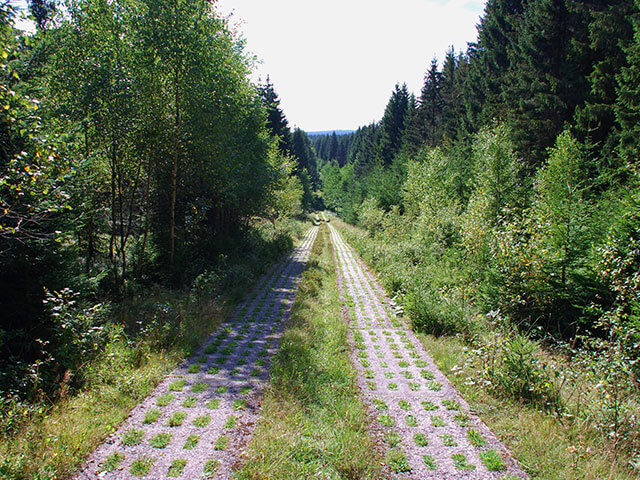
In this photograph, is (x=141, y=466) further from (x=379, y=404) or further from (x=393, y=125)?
(x=393, y=125)

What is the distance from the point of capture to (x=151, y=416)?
15.9 ft

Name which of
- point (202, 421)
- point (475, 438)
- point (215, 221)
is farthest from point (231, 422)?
point (215, 221)

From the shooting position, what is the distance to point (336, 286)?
632 inches

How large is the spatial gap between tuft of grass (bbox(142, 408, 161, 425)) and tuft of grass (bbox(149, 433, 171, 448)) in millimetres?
371

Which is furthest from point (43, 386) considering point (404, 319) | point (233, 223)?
point (233, 223)

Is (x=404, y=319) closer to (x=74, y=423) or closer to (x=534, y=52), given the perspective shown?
(x=74, y=423)

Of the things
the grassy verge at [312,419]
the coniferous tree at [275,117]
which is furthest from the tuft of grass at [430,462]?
the coniferous tree at [275,117]

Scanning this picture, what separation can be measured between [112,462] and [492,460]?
4429 mm

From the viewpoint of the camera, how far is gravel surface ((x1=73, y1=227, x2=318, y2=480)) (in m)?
3.90

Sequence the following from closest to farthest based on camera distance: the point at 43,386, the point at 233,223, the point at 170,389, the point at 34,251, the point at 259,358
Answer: the point at 43,386, the point at 170,389, the point at 34,251, the point at 259,358, the point at 233,223

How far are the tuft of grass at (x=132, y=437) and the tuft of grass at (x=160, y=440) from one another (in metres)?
0.15

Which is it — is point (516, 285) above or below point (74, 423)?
above

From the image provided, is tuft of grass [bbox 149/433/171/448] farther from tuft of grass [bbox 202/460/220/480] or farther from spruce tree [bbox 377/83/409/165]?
spruce tree [bbox 377/83/409/165]

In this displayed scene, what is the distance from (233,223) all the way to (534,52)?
762 inches
